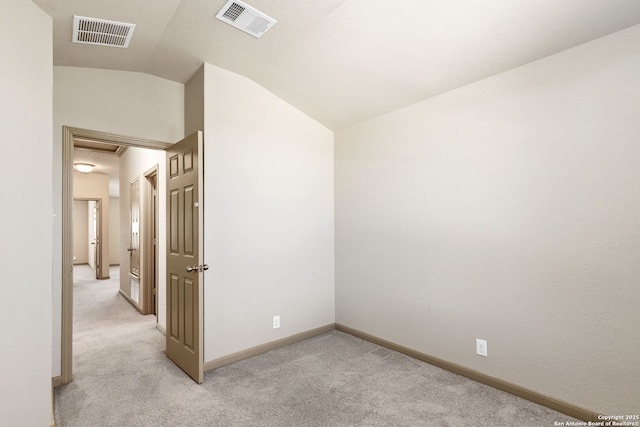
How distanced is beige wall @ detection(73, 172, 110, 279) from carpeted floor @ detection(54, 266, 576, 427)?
5470 mm

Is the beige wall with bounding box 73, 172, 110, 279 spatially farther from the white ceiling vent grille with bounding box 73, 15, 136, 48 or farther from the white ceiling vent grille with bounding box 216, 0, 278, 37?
the white ceiling vent grille with bounding box 216, 0, 278, 37

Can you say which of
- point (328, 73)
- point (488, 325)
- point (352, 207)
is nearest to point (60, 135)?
point (328, 73)

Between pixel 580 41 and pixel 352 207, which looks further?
pixel 352 207

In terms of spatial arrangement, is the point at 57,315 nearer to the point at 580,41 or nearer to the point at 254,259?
the point at 254,259

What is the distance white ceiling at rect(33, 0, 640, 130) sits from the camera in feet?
6.55

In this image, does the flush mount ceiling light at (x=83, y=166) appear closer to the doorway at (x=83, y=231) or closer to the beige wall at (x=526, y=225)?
the doorway at (x=83, y=231)

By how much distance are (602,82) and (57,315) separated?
4.37 metres

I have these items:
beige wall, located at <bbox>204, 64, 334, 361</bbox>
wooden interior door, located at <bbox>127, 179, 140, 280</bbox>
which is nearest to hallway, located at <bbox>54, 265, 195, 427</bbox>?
beige wall, located at <bbox>204, 64, 334, 361</bbox>

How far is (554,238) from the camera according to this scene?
87.8 inches

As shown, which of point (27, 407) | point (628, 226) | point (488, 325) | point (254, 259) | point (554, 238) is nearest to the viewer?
point (27, 407)

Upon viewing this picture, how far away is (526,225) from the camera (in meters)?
2.36

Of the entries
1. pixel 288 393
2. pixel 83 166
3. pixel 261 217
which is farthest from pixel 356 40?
pixel 83 166

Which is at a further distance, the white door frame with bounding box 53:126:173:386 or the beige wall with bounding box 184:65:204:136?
the beige wall with bounding box 184:65:204:136

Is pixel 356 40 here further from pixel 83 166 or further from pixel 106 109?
pixel 83 166
